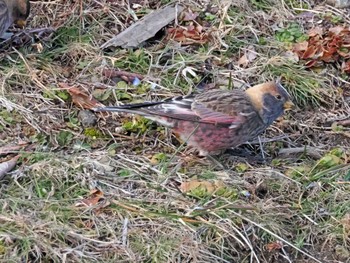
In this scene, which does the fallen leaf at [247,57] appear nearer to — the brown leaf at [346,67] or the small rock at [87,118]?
the brown leaf at [346,67]

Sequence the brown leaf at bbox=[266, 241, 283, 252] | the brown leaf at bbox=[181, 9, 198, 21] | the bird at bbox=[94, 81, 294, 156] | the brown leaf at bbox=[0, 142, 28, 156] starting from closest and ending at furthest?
the brown leaf at bbox=[266, 241, 283, 252] < the brown leaf at bbox=[0, 142, 28, 156] < the bird at bbox=[94, 81, 294, 156] < the brown leaf at bbox=[181, 9, 198, 21]

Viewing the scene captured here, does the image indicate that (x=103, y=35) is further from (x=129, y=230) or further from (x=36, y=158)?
(x=129, y=230)

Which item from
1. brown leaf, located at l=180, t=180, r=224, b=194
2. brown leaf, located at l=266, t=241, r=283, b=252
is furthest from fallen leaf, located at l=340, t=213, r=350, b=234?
brown leaf, located at l=180, t=180, r=224, b=194

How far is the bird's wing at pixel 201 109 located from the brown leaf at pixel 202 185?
1.89 feet

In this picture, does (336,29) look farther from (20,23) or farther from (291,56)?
(20,23)

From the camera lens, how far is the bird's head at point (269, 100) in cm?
682

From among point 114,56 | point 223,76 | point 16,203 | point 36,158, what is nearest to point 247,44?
point 223,76

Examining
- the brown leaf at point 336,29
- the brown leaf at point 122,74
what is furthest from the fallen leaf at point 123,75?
the brown leaf at point 336,29

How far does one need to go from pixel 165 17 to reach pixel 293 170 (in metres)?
2.35

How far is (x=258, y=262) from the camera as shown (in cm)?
566

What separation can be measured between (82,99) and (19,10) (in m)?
1.42

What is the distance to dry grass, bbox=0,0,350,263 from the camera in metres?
5.67

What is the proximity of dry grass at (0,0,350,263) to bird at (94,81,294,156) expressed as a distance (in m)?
0.16

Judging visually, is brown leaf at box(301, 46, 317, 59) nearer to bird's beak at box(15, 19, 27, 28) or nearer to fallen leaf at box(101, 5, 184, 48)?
fallen leaf at box(101, 5, 184, 48)
